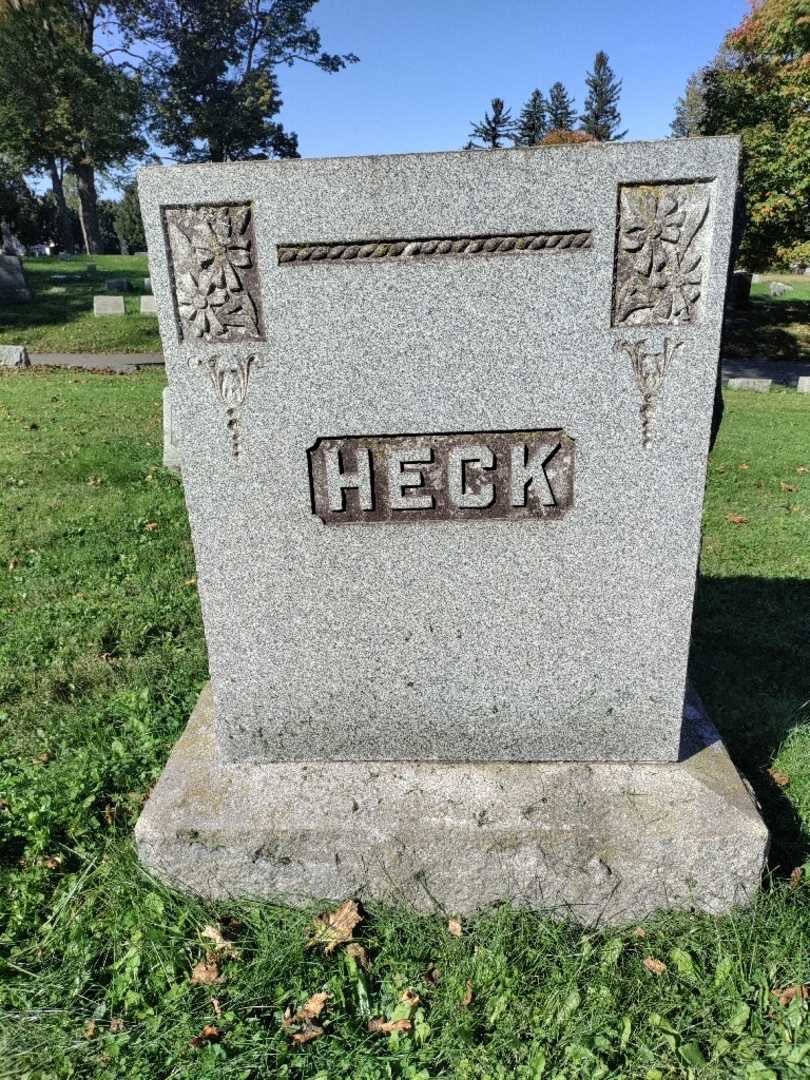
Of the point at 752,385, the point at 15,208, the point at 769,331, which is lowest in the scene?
the point at 752,385

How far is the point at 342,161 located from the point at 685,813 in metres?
2.13

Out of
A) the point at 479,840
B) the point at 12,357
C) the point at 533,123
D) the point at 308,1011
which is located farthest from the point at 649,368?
the point at 533,123

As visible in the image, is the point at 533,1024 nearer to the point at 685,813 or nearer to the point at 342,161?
the point at 685,813

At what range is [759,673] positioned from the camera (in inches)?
138

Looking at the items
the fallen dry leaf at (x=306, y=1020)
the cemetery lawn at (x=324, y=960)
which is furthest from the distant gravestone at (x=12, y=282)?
the fallen dry leaf at (x=306, y=1020)

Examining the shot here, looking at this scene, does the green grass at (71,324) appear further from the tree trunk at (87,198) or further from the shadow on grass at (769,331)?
the tree trunk at (87,198)

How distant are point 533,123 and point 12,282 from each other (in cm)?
5710

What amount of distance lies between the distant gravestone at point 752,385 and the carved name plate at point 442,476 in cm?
1215

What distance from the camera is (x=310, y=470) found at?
225cm

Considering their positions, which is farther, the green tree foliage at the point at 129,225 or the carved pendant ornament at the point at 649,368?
the green tree foliage at the point at 129,225

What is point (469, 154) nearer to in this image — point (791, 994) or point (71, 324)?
point (791, 994)

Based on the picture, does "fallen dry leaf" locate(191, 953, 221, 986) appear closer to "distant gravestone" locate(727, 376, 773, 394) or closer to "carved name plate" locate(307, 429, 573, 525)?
"carved name plate" locate(307, 429, 573, 525)

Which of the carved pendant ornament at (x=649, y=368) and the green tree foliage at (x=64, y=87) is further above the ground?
the green tree foliage at (x=64, y=87)

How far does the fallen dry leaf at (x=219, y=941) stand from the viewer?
85.0 inches
